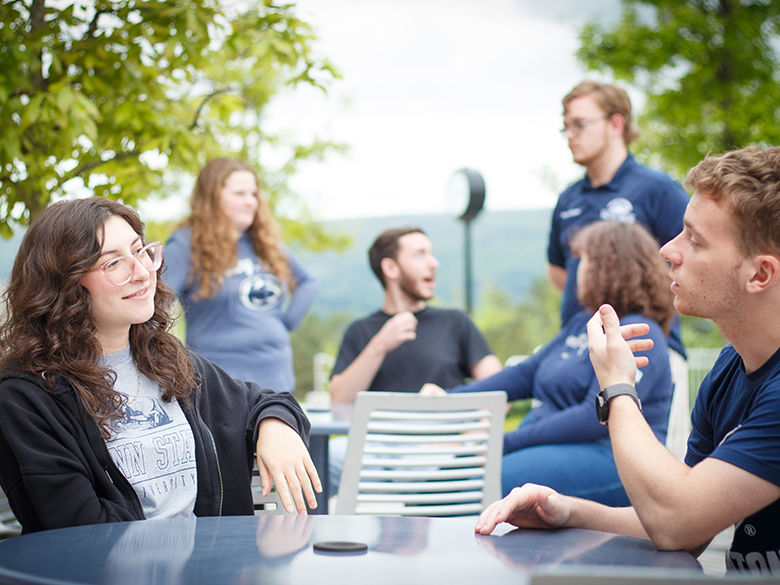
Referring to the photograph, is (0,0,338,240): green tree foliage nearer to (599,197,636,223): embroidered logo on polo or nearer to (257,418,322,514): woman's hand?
(599,197,636,223): embroidered logo on polo

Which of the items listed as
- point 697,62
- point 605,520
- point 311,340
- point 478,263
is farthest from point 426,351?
point 478,263

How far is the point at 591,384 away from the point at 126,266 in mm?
1706

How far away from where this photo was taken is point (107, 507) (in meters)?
1.76

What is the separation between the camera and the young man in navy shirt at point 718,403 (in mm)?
1388

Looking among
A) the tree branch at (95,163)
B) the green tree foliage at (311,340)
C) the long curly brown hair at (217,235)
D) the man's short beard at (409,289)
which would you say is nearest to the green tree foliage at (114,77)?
the tree branch at (95,163)

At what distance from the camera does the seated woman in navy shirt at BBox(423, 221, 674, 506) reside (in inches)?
116

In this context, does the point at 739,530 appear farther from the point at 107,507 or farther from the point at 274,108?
the point at 274,108

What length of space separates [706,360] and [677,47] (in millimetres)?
5985

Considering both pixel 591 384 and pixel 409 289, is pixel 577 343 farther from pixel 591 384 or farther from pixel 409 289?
pixel 409 289

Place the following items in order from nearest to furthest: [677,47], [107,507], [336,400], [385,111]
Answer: [107,507] < [336,400] < [677,47] < [385,111]

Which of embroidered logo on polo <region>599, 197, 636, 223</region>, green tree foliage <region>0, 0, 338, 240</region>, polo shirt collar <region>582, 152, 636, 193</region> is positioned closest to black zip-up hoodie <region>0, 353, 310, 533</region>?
green tree foliage <region>0, 0, 338, 240</region>

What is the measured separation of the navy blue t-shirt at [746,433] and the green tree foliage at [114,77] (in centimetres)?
229

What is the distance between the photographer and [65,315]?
1.96 metres

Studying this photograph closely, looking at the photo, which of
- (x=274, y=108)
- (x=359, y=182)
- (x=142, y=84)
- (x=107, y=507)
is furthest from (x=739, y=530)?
(x=359, y=182)
